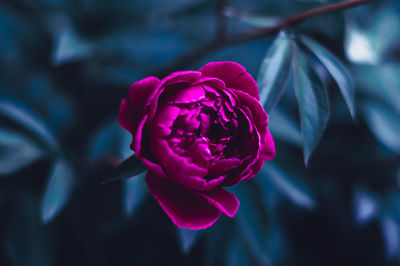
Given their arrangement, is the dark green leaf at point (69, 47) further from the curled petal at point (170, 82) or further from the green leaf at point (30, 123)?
the curled petal at point (170, 82)

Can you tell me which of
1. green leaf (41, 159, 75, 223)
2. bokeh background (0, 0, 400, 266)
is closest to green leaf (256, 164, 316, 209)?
bokeh background (0, 0, 400, 266)

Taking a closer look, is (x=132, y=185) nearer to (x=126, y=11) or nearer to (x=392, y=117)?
(x=126, y=11)

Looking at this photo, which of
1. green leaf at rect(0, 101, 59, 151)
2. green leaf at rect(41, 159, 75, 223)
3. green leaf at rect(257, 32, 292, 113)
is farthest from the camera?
green leaf at rect(0, 101, 59, 151)

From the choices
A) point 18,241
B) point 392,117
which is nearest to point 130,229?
point 18,241

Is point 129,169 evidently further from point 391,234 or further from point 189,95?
point 391,234

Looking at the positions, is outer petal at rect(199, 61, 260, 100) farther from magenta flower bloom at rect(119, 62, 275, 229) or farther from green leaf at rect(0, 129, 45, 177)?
green leaf at rect(0, 129, 45, 177)

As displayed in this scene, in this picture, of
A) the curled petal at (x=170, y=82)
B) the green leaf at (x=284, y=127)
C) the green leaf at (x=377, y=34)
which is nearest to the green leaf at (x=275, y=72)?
the curled petal at (x=170, y=82)

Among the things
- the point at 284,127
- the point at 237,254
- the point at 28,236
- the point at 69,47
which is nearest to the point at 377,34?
the point at 284,127
